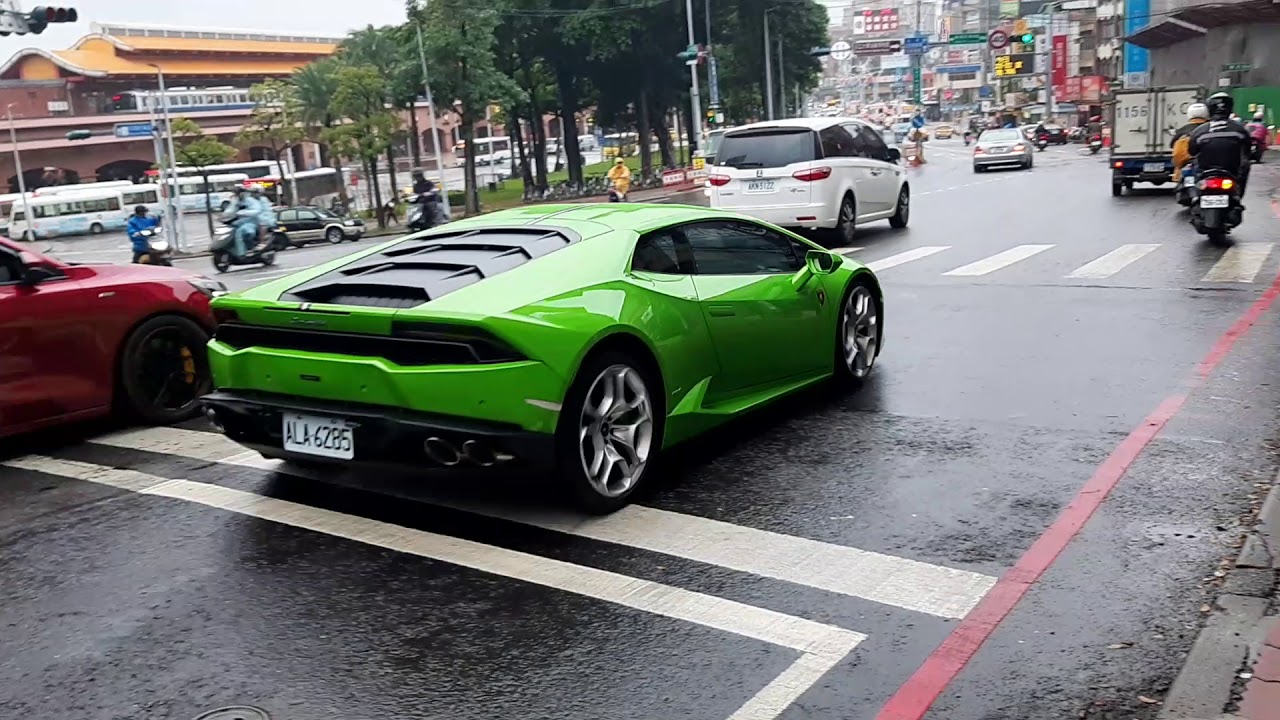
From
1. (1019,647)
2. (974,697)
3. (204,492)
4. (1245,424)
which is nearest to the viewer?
(974,697)

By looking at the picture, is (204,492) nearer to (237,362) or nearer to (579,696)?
(237,362)

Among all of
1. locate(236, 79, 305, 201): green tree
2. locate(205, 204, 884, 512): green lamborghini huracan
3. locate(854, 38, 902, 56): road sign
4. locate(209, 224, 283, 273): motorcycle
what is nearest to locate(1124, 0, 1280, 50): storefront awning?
locate(854, 38, 902, 56): road sign

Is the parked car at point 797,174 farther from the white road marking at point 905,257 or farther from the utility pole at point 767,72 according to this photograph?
the utility pole at point 767,72

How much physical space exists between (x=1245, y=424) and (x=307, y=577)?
5011mm

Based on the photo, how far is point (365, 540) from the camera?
16.8ft

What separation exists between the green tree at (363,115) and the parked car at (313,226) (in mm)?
6161

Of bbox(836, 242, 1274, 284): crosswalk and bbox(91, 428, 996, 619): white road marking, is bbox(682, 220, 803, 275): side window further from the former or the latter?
bbox(836, 242, 1274, 284): crosswalk

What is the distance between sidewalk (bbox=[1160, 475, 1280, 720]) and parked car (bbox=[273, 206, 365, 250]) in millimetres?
→ 40225

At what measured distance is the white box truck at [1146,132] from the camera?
23281 millimetres

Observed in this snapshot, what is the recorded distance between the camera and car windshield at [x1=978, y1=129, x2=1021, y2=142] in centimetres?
3805

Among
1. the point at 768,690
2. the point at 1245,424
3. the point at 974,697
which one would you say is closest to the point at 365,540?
the point at 768,690

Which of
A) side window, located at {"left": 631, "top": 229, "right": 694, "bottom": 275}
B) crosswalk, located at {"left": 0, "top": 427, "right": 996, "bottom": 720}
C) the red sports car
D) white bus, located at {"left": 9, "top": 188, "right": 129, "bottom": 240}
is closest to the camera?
crosswalk, located at {"left": 0, "top": 427, "right": 996, "bottom": 720}

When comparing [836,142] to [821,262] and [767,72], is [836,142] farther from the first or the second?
[767,72]

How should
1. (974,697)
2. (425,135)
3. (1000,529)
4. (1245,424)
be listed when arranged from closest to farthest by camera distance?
1. (974,697)
2. (1000,529)
3. (1245,424)
4. (425,135)
